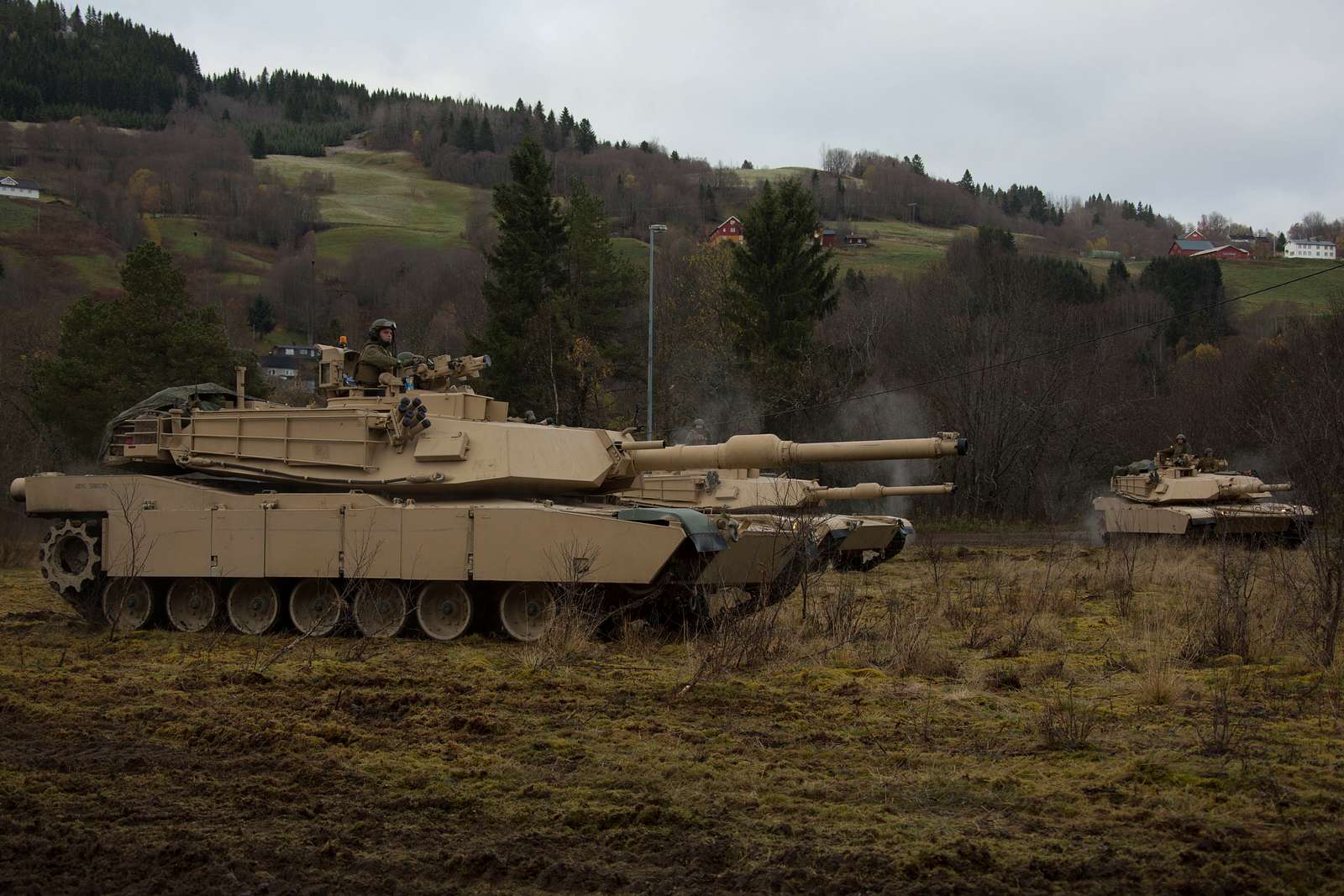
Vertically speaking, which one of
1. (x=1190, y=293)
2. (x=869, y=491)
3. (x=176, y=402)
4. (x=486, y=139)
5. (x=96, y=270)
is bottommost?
(x=869, y=491)

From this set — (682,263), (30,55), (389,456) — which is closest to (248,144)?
(30,55)

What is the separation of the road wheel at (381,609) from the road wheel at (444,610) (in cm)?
19

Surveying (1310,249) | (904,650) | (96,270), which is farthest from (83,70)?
(904,650)

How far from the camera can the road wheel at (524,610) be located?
13.7 metres

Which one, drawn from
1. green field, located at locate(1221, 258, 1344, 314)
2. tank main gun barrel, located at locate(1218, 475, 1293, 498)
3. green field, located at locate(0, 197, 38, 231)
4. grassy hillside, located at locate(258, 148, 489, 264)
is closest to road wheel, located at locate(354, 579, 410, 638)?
tank main gun barrel, located at locate(1218, 475, 1293, 498)

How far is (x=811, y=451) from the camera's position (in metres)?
13.9

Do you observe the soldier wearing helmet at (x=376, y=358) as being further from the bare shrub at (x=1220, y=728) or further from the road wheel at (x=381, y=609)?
the bare shrub at (x=1220, y=728)

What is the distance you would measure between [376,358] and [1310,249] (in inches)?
4220

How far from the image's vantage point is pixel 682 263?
49.1 meters

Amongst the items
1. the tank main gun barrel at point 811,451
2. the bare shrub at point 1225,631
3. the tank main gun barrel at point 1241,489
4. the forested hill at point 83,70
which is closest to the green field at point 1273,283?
the tank main gun barrel at point 1241,489

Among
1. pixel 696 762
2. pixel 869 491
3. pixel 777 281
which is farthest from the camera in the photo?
pixel 777 281

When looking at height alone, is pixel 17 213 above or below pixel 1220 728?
above

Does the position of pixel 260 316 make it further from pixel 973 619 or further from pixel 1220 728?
pixel 1220 728

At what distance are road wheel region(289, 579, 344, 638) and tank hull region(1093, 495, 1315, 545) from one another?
48.6ft
